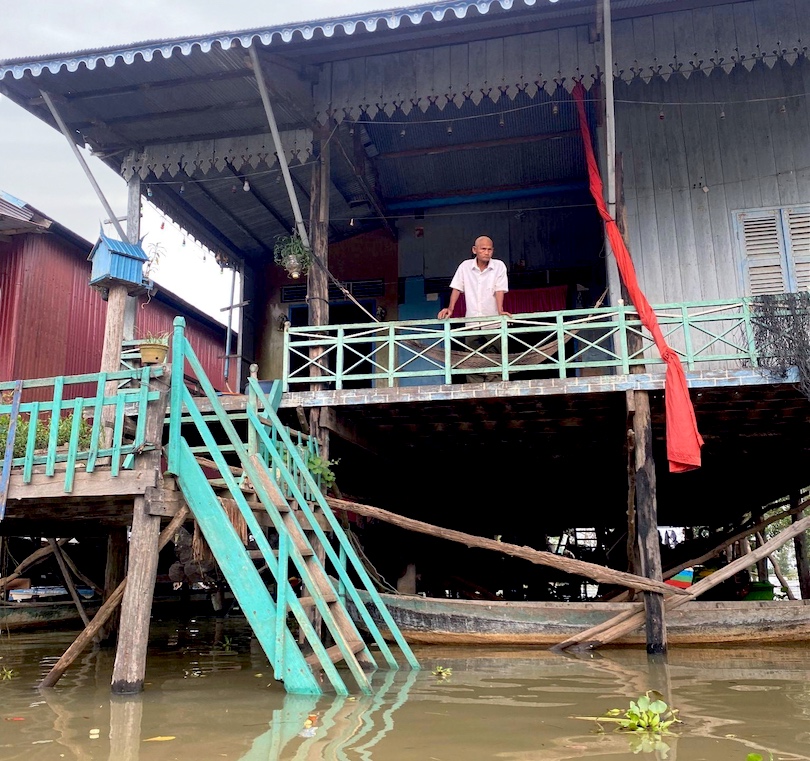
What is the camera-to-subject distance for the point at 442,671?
661 centimetres

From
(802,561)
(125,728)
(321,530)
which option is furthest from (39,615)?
(802,561)

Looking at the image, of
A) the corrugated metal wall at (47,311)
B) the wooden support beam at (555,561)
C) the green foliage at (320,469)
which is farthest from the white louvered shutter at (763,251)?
the corrugated metal wall at (47,311)

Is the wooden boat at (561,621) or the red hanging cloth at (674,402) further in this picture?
the wooden boat at (561,621)

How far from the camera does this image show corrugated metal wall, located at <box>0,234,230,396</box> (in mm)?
11914

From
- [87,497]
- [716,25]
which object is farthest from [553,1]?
[87,497]

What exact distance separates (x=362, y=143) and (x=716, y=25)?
15.4 feet

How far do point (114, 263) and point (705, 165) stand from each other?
6993mm

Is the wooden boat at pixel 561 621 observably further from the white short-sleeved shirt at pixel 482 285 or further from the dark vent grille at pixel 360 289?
the dark vent grille at pixel 360 289

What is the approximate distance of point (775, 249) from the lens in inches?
353

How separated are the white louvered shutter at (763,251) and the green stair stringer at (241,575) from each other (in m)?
6.52

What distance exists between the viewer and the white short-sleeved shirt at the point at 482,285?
905 centimetres

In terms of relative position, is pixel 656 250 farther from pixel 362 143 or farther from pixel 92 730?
pixel 92 730

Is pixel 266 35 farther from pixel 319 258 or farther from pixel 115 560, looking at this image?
pixel 115 560

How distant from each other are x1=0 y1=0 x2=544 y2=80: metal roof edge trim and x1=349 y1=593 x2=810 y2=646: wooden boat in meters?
6.09
